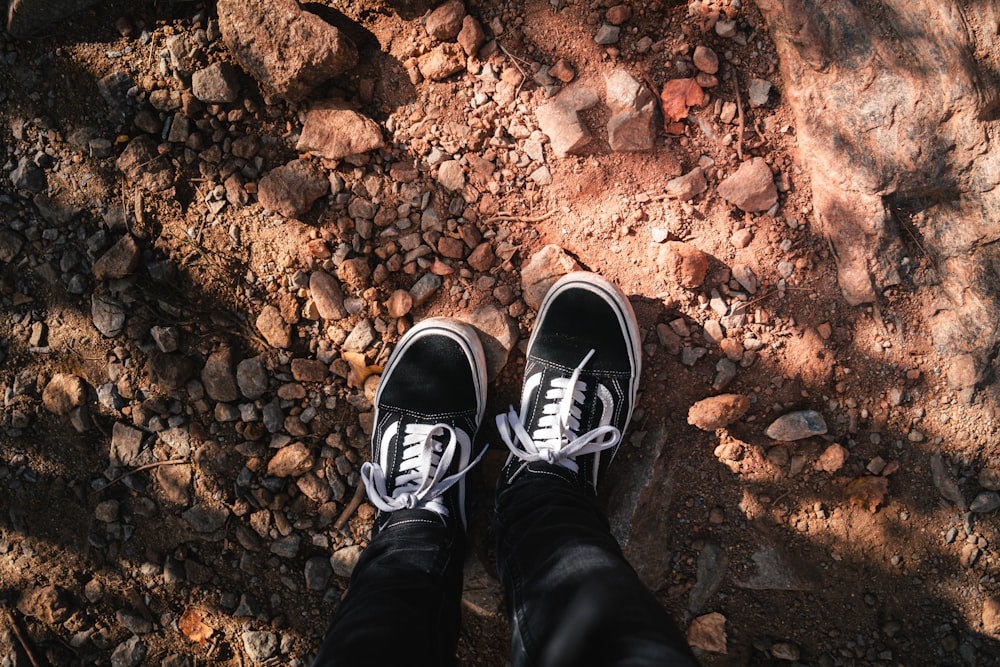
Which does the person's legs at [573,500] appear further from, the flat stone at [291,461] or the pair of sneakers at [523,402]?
the flat stone at [291,461]

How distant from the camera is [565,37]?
80.4 inches

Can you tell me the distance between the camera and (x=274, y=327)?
2.11m

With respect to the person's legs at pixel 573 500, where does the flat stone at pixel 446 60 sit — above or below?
above

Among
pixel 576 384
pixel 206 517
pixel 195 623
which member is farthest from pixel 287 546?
pixel 576 384

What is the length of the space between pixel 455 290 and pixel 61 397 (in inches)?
58.4

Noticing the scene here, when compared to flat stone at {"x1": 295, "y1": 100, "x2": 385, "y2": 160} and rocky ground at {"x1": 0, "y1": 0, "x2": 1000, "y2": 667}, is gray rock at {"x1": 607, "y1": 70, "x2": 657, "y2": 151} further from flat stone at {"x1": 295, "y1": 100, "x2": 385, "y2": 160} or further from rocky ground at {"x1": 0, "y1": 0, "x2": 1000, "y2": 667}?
flat stone at {"x1": 295, "y1": 100, "x2": 385, "y2": 160}

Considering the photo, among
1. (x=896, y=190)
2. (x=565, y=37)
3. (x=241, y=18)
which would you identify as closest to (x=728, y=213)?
(x=896, y=190)

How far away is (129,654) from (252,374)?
1.19 metres

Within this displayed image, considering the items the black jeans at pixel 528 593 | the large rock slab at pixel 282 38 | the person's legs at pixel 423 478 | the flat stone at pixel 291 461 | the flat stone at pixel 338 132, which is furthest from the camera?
the flat stone at pixel 291 461

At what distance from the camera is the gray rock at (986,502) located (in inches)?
79.3

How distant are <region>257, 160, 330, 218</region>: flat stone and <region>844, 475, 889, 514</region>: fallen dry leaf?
209 cm

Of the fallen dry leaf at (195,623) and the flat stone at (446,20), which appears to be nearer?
the flat stone at (446,20)

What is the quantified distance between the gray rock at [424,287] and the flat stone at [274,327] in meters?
0.46

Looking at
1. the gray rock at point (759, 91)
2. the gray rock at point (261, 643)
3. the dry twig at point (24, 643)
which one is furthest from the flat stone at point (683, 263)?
the dry twig at point (24, 643)
